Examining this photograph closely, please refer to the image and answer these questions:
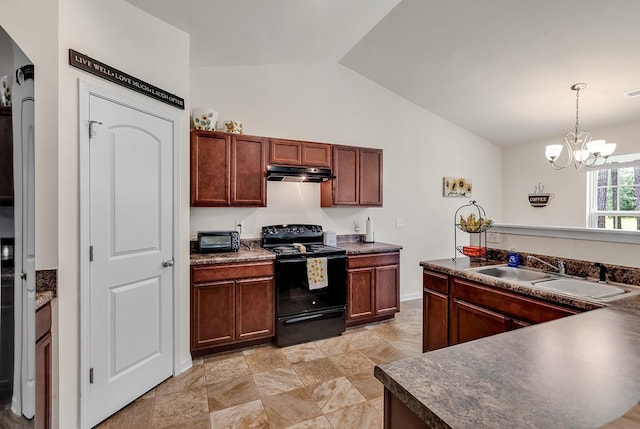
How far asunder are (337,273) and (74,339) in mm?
2164

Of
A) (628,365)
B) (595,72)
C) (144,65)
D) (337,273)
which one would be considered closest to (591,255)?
(628,365)

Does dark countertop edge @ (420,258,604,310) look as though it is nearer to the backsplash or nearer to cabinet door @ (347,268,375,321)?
the backsplash

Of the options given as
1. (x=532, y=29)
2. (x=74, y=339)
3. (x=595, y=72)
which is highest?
(x=532, y=29)

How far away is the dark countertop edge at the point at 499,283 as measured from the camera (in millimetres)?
1565

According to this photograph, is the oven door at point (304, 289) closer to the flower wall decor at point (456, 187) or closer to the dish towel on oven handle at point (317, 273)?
the dish towel on oven handle at point (317, 273)

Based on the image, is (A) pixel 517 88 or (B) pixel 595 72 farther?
(A) pixel 517 88

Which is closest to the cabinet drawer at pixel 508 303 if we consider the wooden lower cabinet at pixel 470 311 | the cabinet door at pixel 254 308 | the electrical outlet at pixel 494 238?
the wooden lower cabinet at pixel 470 311

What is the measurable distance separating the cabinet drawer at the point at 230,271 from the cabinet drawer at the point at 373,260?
3.07 feet

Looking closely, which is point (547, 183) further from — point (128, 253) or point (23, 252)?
point (23, 252)

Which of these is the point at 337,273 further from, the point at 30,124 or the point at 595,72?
the point at 595,72

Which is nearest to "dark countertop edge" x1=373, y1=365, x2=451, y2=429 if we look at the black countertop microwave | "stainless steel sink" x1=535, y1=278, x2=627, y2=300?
"stainless steel sink" x1=535, y1=278, x2=627, y2=300

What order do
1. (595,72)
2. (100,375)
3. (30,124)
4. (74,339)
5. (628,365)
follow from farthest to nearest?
(595,72) → (100,375) → (74,339) → (30,124) → (628,365)

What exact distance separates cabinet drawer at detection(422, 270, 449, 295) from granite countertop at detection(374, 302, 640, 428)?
4.04ft

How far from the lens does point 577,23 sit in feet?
8.71
